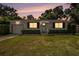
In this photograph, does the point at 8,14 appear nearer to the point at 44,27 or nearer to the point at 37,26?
the point at 37,26

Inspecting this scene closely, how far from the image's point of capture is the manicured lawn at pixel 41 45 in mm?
42406

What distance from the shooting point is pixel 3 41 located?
4250 centimetres

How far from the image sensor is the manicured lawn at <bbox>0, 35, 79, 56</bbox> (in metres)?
42.4

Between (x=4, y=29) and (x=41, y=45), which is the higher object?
(x=4, y=29)

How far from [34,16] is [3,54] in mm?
1290

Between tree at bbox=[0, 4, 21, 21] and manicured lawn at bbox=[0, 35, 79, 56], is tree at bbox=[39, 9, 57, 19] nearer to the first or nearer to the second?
manicured lawn at bbox=[0, 35, 79, 56]

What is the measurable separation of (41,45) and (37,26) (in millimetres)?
523

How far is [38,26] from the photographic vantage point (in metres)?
42.6

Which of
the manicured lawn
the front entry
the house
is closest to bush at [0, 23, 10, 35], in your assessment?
the house

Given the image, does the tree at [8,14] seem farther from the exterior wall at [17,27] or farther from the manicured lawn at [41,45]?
the manicured lawn at [41,45]

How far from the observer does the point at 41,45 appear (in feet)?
139

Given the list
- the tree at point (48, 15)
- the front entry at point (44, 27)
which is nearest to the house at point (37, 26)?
the front entry at point (44, 27)

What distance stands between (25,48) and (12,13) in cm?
98

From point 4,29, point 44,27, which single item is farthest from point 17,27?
point 44,27
